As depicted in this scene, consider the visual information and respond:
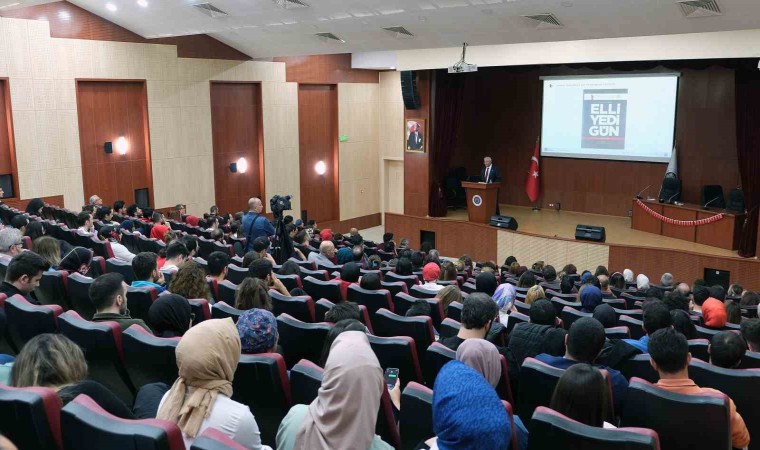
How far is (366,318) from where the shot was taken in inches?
173

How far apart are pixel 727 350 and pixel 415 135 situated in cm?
1189

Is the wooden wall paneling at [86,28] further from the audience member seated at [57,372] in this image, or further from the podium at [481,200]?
the audience member seated at [57,372]

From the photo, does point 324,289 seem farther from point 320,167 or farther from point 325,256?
point 320,167

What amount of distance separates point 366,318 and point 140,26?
9856mm

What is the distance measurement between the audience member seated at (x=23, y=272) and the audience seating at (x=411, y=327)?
230cm

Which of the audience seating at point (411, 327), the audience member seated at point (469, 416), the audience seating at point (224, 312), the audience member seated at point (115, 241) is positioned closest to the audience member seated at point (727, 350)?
the audience seating at point (411, 327)

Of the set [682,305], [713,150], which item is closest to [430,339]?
[682,305]

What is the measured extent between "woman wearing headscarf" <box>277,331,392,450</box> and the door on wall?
1129cm

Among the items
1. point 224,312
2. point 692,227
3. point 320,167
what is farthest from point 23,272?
point 320,167

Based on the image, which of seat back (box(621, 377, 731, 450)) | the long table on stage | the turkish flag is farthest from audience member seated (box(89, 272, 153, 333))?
the turkish flag

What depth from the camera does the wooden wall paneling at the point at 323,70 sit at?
51.0ft

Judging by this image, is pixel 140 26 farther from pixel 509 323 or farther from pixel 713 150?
pixel 713 150

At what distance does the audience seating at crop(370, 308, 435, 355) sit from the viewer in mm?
4184

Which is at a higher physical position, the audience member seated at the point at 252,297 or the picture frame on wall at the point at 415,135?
the picture frame on wall at the point at 415,135
